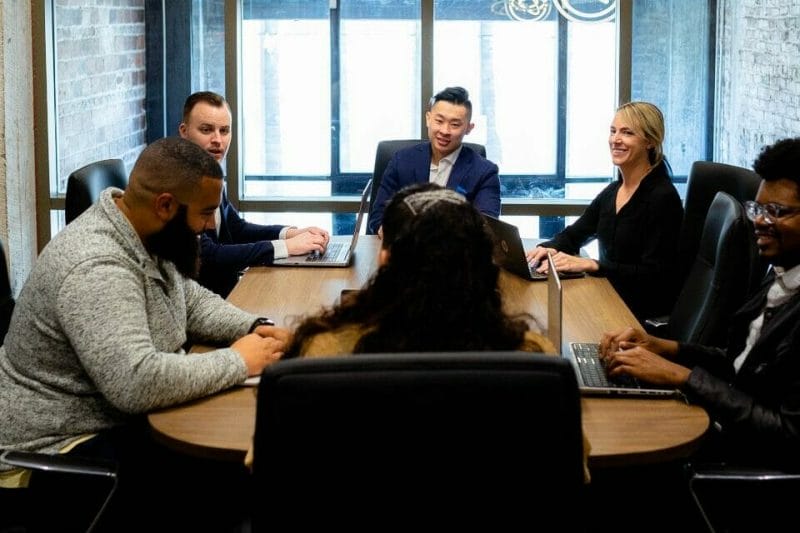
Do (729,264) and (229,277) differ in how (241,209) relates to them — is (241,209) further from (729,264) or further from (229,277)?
(729,264)

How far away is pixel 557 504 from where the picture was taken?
1.45 m

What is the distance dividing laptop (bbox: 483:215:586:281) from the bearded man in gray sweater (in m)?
1.12

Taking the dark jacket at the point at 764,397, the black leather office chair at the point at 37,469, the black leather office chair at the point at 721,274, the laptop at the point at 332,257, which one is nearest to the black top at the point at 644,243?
the black leather office chair at the point at 721,274

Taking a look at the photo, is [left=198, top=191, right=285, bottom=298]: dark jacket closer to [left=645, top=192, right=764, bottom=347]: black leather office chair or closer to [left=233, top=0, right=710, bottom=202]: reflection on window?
[left=645, top=192, right=764, bottom=347]: black leather office chair

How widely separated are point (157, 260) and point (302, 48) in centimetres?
336

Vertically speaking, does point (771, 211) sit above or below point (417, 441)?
above

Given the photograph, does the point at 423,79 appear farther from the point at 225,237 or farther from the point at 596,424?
the point at 596,424

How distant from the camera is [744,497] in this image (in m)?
2.18

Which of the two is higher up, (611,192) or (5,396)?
(611,192)

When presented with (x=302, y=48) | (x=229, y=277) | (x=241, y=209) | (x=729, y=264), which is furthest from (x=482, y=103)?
(x=729, y=264)

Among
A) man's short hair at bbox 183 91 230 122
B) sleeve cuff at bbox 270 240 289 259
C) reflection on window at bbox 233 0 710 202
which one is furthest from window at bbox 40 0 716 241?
sleeve cuff at bbox 270 240 289 259

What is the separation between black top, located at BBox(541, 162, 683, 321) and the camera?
362 centimetres

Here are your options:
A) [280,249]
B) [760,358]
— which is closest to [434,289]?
[760,358]

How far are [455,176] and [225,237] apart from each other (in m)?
0.94
